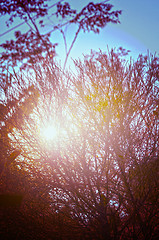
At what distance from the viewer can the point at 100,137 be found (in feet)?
9.88

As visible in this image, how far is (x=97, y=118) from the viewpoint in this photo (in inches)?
120

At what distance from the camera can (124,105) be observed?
3.01 metres

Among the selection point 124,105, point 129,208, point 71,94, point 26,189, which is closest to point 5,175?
point 26,189

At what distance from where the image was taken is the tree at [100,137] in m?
2.94

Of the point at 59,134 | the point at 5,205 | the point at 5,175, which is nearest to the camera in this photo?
the point at 59,134

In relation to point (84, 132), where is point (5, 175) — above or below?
below

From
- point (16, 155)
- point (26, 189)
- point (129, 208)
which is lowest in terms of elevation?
point (129, 208)

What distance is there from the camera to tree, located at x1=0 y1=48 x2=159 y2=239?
2936 mm

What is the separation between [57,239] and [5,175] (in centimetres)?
192

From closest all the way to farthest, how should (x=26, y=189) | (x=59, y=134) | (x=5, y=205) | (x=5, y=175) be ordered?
(x=59, y=134), (x=5, y=205), (x=26, y=189), (x=5, y=175)

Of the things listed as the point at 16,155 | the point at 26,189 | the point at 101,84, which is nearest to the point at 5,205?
the point at 26,189

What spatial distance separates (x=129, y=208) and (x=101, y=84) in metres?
2.52

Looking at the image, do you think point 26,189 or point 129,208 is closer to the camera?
point 129,208

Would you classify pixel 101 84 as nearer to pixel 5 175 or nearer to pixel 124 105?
pixel 124 105
